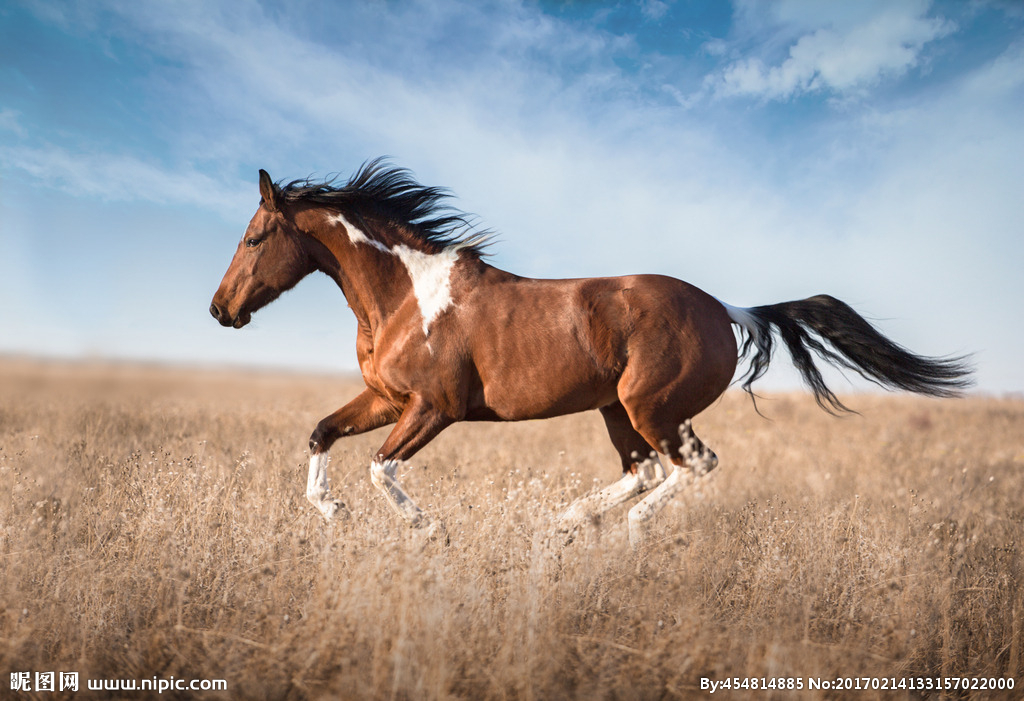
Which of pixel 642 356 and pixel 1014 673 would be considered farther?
pixel 642 356

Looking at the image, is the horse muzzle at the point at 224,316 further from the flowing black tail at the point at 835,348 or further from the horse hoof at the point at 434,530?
the flowing black tail at the point at 835,348

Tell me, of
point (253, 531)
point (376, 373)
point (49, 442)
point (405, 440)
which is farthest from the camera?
point (49, 442)

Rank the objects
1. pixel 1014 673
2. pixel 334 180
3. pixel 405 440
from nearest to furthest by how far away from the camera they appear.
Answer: pixel 1014 673, pixel 405 440, pixel 334 180

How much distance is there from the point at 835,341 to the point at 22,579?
18.7 feet

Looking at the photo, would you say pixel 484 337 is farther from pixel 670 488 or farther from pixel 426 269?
pixel 670 488

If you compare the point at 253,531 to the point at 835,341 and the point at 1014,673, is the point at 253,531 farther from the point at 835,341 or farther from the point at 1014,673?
the point at 835,341

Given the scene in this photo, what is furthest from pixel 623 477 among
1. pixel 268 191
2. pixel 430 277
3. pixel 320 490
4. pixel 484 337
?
pixel 268 191

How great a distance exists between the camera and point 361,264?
15.5 feet

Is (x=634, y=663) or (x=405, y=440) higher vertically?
(x=405, y=440)

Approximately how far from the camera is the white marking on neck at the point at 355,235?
4.75 meters

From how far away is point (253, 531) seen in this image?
12.5ft

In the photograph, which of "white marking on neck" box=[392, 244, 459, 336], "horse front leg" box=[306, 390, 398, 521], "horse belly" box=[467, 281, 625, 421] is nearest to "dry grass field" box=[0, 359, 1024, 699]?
"horse front leg" box=[306, 390, 398, 521]

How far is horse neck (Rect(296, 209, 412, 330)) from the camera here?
15.4 ft

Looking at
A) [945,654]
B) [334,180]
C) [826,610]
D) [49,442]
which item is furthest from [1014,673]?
[49,442]
